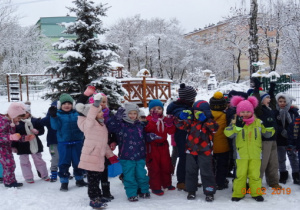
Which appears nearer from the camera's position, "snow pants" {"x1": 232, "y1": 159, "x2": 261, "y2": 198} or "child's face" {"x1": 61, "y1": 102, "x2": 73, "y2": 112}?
"snow pants" {"x1": 232, "y1": 159, "x2": 261, "y2": 198}

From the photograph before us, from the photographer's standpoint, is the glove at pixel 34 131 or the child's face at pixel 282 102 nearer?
the child's face at pixel 282 102

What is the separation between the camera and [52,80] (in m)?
7.34

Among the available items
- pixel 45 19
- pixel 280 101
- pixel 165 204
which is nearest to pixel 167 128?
pixel 165 204

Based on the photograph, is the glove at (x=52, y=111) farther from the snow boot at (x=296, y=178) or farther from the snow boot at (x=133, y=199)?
the snow boot at (x=296, y=178)

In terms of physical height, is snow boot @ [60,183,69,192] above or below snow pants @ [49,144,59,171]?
below

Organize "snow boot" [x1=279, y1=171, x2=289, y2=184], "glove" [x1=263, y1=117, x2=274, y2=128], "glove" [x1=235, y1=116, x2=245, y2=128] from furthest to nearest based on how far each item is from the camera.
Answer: "snow boot" [x1=279, y1=171, x2=289, y2=184] < "glove" [x1=263, y1=117, x2=274, y2=128] < "glove" [x1=235, y1=116, x2=245, y2=128]

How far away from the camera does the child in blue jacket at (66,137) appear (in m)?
4.92

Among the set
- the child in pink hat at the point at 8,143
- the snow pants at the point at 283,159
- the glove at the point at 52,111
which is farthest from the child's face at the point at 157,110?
the child in pink hat at the point at 8,143

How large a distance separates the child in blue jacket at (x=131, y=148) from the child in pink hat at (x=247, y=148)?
1.36 m

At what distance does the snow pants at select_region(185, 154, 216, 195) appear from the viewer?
430 cm

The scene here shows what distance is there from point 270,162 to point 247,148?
77 centimetres

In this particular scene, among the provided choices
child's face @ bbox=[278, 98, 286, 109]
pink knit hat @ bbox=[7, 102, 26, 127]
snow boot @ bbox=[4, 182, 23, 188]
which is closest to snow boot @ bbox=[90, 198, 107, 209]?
snow boot @ bbox=[4, 182, 23, 188]

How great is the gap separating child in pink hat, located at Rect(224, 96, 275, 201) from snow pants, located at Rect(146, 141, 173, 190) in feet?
3.59

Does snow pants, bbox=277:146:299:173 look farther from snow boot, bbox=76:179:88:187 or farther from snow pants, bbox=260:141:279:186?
snow boot, bbox=76:179:88:187
